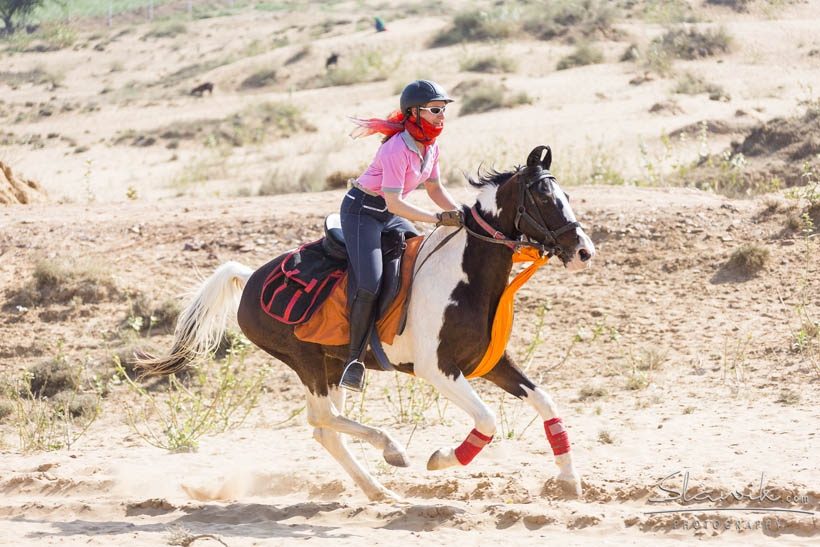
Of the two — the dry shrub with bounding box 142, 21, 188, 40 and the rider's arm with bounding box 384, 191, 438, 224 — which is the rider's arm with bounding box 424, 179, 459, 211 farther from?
the dry shrub with bounding box 142, 21, 188, 40

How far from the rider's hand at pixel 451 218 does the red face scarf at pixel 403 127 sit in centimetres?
49

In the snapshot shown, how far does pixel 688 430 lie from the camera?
7477mm

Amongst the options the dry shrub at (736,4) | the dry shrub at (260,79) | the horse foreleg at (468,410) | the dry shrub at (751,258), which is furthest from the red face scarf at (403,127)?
the dry shrub at (736,4)

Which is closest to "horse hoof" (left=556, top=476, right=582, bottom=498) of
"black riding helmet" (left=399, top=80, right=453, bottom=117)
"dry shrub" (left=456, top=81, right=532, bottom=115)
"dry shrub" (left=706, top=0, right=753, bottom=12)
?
"black riding helmet" (left=399, top=80, right=453, bottom=117)

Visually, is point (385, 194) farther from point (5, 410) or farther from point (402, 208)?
point (5, 410)

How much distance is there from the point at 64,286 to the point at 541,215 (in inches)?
309

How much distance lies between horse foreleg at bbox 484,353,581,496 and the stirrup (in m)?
0.83

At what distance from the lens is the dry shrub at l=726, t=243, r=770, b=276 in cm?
1072

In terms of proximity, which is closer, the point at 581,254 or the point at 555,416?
the point at 581,254

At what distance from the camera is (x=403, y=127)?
588 centimetres

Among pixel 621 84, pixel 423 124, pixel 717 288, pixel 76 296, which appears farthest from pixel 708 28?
pixel 423 124

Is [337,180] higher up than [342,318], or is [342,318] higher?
[342,318]

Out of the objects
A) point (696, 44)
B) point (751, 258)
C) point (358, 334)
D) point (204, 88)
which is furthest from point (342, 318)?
point (204, 88)

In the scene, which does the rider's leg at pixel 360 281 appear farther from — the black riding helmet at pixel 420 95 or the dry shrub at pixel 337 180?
the dry shrub at pixel 337 180
